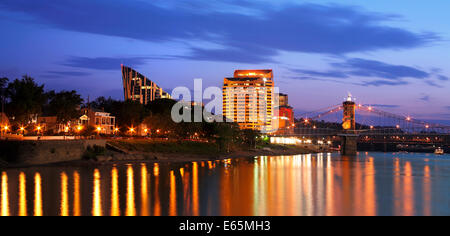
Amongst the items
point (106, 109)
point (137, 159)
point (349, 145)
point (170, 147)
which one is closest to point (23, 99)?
point (137, 159)

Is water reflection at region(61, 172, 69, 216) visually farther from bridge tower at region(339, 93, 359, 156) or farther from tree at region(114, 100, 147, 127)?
bridge tower at region(339, 93, 359, 156)

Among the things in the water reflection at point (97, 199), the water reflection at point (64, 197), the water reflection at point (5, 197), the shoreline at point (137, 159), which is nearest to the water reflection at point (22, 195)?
the water reflection at point (5, 197)

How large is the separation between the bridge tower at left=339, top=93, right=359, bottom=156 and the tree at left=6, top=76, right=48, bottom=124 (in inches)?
3767

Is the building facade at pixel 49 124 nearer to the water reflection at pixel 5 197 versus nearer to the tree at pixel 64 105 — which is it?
the tree at pixel 64 105

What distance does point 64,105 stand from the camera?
7712 cm

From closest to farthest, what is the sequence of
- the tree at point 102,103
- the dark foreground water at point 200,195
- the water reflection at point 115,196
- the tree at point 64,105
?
1. the water reflection at point 115,196
2. the dark foreground water at point 200,195
3. the tree at point 64,105
4. the tree at point 102,103

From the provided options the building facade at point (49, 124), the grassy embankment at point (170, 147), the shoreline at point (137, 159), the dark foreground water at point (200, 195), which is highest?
the building facade at point (49, 124)

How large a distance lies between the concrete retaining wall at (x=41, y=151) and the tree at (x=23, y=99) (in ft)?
37.8

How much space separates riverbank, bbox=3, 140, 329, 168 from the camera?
57.7 m

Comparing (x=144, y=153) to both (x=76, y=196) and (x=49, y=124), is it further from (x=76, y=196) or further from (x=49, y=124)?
(x=76, y=196)

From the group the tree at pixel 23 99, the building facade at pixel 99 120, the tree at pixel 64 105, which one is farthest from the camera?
the building facade at pixel 99 120

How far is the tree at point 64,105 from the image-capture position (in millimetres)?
77250
